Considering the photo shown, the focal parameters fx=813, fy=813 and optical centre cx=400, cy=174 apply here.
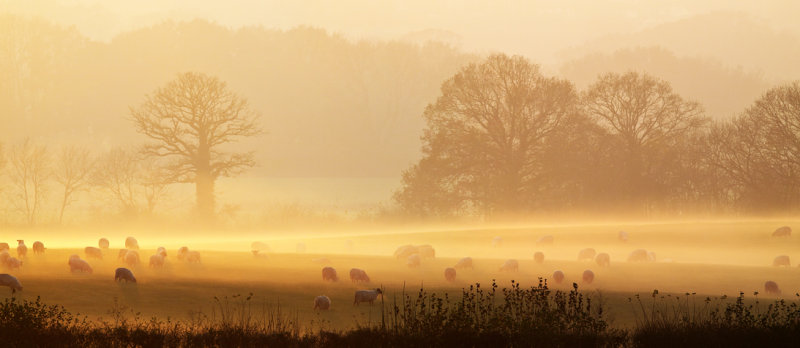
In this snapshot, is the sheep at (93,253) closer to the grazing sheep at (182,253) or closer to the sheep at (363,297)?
the grazing sheep at (182,253)

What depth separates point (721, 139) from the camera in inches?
2021

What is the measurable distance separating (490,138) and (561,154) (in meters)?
4.61

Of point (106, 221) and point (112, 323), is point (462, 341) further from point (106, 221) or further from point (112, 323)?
point (106, 221)

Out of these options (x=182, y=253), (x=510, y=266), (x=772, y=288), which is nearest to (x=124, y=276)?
(x=182, y=253)

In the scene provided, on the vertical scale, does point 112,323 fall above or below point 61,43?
below

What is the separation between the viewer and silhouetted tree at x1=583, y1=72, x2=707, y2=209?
2026 inches

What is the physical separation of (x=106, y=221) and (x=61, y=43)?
3062cm

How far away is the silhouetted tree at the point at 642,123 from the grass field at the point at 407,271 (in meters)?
5.51

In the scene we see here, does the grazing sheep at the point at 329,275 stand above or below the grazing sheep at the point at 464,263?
below

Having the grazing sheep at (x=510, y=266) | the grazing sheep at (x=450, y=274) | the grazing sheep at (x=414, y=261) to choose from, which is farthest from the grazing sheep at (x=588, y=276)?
the grazing sheep at (x=414, y=261)

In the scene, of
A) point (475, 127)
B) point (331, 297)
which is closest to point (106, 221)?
point (475, 127)

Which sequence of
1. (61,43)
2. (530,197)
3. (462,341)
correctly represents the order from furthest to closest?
(61,43)
(530,197)
(462,341)

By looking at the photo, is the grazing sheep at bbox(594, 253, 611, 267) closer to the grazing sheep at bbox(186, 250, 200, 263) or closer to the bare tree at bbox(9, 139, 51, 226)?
the grazing sheep at bbox(186, 250, 200, 263)

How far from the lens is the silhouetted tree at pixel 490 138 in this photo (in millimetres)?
50812
